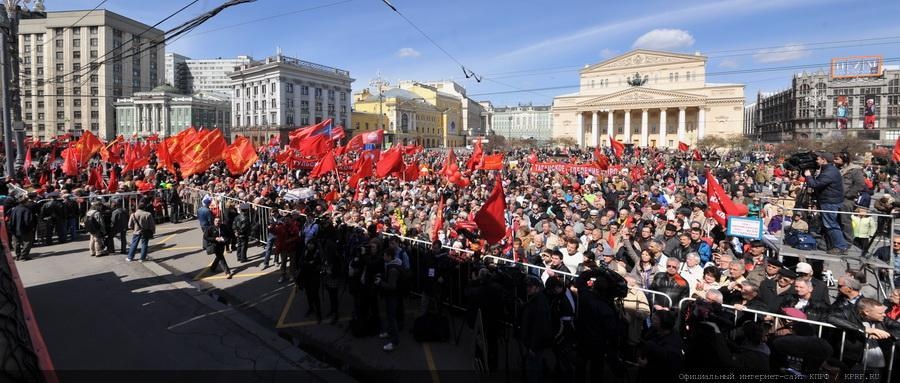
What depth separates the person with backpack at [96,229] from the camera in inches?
424

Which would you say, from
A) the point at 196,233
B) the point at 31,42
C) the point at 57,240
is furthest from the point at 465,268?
the point at 31,42

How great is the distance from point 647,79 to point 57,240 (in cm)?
9713

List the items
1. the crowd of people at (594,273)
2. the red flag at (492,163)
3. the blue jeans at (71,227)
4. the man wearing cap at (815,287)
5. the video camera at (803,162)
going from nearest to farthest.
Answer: the crowd of people at (594,273)
the man wearing cap at (815,287)
the video camera at (803,162)
the blue jeans at (71,227)
the red flag at (492,163)

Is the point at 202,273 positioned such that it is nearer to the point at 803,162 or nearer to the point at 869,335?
the point at 869,335

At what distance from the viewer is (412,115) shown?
96.5 m

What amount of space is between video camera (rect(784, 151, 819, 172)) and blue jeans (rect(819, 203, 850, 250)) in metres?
0.77

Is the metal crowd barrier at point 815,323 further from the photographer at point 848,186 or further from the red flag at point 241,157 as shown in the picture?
the red flag at point 241,157

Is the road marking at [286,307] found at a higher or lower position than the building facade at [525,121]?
lower

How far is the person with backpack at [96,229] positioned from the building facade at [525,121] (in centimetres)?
15590

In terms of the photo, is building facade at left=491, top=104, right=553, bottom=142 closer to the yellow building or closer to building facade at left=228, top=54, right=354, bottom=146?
the yellow building

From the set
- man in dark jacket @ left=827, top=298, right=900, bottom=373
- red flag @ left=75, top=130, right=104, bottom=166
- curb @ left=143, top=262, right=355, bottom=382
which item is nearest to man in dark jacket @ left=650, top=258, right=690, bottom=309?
man in dark jacket @ left=827, top=298, right=900, bottom=373

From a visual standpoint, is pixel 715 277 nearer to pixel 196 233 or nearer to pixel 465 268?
pixel 465 268

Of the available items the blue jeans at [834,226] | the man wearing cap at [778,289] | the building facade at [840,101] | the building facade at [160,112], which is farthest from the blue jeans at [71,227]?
the building facade at [840,101]

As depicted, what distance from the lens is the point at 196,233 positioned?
14039mm
